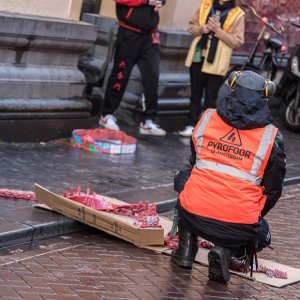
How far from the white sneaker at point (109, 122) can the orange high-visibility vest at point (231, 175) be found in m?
4.32

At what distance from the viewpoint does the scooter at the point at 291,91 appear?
12.5 m

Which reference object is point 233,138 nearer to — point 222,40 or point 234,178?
point 234,178

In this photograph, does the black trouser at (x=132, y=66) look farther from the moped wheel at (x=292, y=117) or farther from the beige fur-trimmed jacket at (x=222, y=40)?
the moped wheel at (x=292, y=117)

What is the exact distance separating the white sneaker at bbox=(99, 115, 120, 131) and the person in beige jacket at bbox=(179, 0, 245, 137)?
113cm

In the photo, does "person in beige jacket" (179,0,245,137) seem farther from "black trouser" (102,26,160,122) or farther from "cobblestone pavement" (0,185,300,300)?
"cobblestone pavement" (0,185,300,300)

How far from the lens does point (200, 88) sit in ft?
35.7

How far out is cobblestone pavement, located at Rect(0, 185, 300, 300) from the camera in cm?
539

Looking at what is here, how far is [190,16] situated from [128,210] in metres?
5.43

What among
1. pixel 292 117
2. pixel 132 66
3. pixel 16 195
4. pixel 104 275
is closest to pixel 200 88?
pixel 132 66

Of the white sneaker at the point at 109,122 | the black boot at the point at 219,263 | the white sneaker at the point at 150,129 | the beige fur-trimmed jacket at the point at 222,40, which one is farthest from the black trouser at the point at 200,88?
the black boot at the point at 219,263

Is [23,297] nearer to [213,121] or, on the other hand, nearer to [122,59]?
[213,121]

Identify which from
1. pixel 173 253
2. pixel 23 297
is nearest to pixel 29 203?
pixel 173 253

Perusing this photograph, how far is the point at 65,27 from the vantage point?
9391mm

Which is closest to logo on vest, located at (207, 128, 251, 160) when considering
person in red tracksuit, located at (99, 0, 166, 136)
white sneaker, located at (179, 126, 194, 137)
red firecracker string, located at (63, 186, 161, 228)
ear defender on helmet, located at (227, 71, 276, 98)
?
ear defender on helmet, located at (227, 71, 276, 98)
